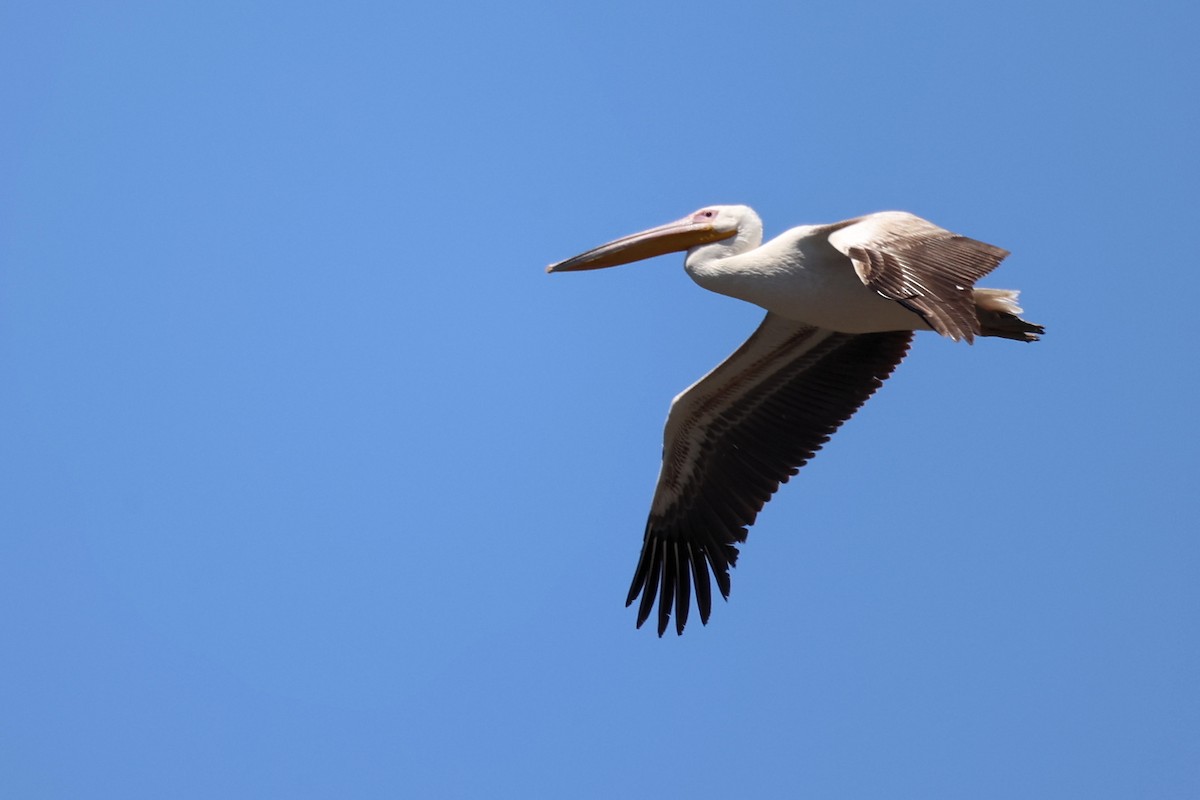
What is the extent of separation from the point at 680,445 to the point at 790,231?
7.78ft

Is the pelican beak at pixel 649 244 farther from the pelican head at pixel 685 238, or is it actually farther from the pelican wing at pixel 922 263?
the pelican wing at pixel 922 263

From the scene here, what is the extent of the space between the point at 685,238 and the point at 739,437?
5.46 feet

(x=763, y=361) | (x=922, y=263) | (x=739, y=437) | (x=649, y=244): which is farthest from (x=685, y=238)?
(x=922, y=263)

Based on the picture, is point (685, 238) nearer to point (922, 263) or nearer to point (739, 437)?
point (739, 437)

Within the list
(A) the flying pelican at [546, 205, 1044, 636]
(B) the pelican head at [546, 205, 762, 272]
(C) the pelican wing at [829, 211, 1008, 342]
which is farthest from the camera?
(B) the pelican head at [546, 205, 762, 272]

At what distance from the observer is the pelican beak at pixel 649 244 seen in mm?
10859

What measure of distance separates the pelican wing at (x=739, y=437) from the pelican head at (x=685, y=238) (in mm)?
846

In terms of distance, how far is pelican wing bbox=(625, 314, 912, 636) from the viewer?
1157 centimetres

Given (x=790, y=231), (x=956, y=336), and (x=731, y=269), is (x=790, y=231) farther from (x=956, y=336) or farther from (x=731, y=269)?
(x=956, y=336)

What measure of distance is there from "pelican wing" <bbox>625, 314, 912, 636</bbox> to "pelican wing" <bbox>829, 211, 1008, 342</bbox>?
185 cm

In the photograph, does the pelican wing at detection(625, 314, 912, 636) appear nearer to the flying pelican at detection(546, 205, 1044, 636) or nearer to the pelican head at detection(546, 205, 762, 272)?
the flying pelican at detection(546, 205, 1044, 636)

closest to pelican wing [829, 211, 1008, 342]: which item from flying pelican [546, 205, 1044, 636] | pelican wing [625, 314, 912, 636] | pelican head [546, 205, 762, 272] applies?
flying pelican [546, 205, 1044, 636]

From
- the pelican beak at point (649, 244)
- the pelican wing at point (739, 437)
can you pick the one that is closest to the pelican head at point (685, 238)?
the pelican beak at point (649, 244)

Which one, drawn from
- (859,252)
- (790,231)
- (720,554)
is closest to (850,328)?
(790,231)
